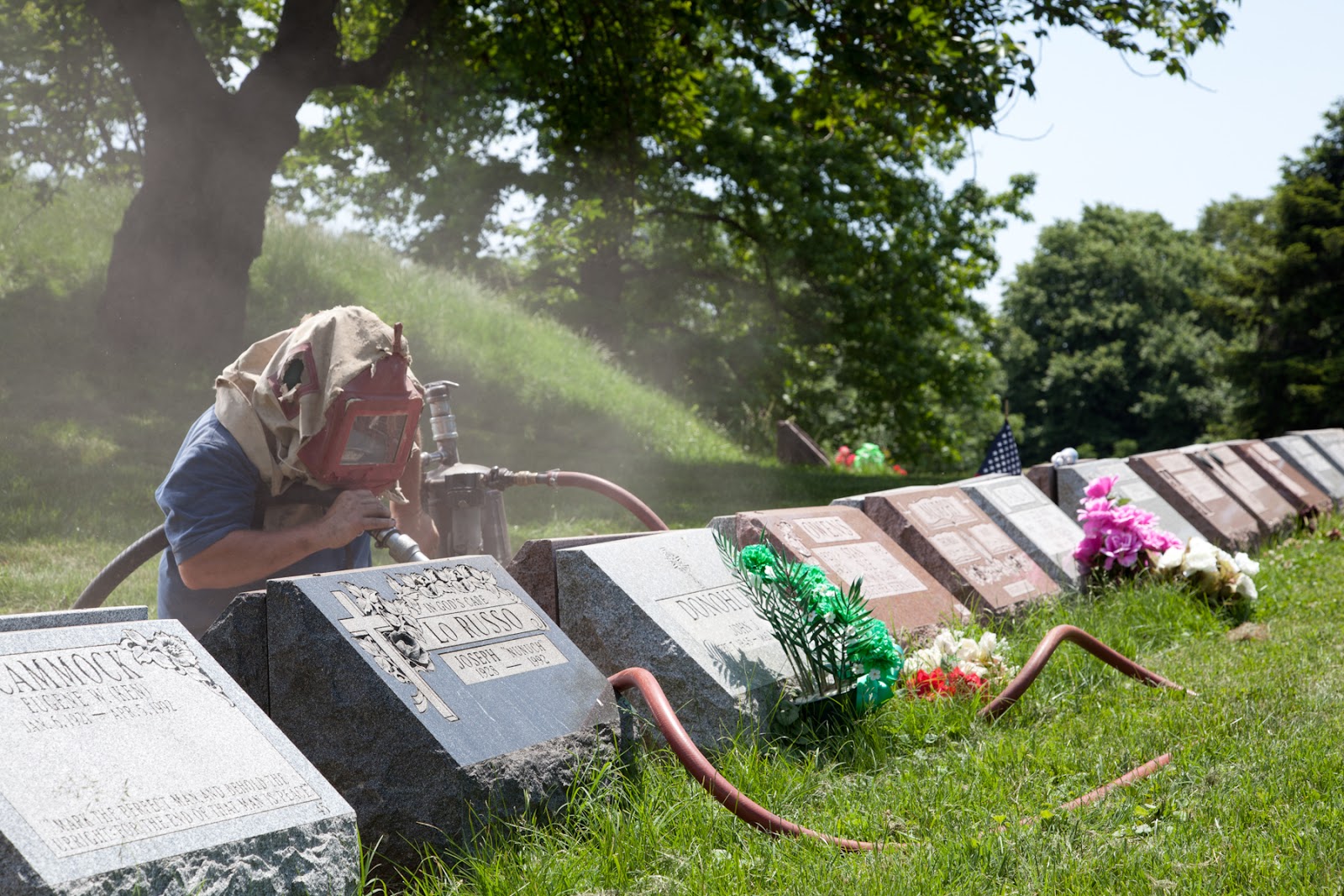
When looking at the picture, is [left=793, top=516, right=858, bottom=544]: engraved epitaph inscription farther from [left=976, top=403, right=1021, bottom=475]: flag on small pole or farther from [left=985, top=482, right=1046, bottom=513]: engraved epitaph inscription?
[left=976, top=403, right=1021, bottom=475]: flag on small pole

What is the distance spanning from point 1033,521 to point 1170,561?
0.75 metres

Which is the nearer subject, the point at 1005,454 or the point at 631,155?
the point at 1005,454

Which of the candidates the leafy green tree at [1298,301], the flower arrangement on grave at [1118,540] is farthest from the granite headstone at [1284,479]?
the leafy green tree at [1298,301]

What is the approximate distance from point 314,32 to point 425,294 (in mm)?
3800

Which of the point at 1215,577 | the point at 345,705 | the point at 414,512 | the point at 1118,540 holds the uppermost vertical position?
the point at 414,512

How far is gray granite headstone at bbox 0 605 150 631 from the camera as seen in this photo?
2410 millimetres

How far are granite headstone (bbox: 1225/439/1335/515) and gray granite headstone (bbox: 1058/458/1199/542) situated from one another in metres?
2.95

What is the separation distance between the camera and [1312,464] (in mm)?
12336

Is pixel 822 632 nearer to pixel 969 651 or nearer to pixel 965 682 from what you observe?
pixel 965 682

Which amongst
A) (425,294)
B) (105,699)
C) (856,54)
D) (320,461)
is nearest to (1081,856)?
(105,699)

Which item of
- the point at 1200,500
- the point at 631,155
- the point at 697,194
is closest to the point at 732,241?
the point at 697,194

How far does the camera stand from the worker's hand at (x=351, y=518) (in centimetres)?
364

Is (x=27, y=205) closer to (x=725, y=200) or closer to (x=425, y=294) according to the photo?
(x=425, y=294)

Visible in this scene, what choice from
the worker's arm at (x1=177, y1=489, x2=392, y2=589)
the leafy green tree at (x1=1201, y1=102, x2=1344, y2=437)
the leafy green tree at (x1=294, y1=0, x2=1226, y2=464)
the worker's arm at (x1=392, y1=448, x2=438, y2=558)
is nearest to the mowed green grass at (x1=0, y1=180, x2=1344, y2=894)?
the worker's arm at (x1=177, y1=489, x2=392, y2=589)
